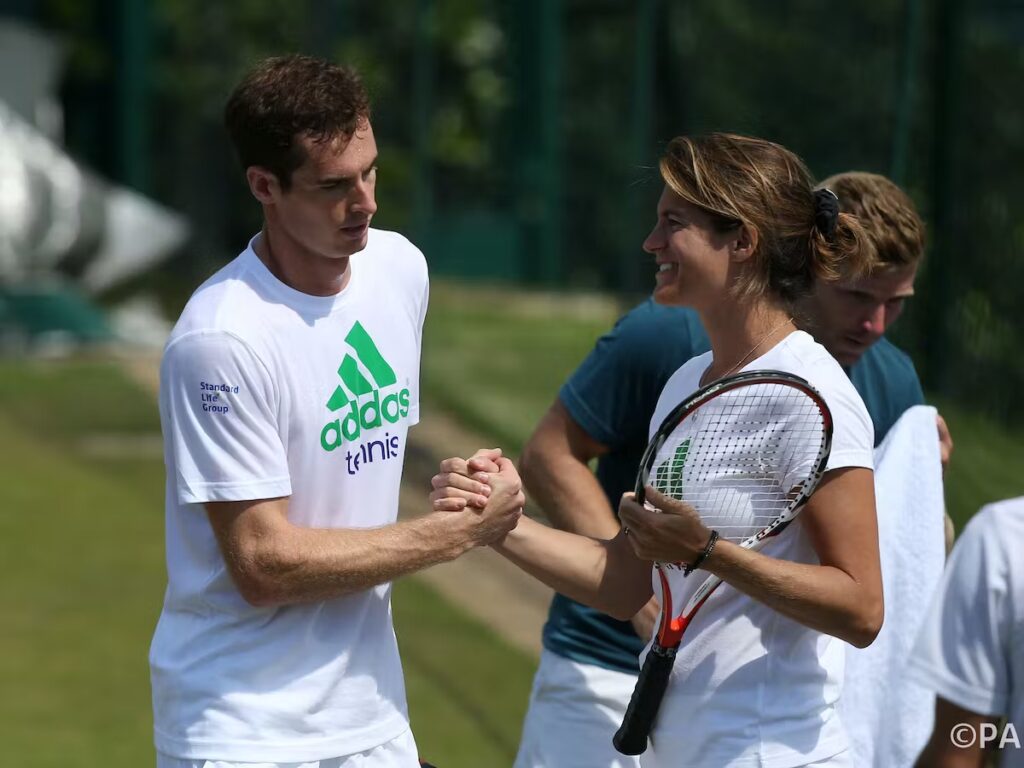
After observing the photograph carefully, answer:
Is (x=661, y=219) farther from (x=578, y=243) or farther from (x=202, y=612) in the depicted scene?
(x=578, y=243)

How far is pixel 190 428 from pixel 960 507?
4.52 metres

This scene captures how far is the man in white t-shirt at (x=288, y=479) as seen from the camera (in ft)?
9.36

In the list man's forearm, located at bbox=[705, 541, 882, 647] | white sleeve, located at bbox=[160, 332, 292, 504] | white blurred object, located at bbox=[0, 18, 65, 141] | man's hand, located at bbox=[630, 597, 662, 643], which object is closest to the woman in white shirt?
man's forearm, located at bbox=[705, 541, 882, 647]

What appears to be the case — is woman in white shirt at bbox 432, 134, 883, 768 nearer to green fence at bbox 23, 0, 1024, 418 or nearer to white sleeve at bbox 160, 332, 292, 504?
green fence at bbox 23, 0, 1024, 418

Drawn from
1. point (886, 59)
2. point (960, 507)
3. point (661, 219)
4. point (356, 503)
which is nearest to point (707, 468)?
point (661, 219)

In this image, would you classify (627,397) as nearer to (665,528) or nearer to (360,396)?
(360,396)

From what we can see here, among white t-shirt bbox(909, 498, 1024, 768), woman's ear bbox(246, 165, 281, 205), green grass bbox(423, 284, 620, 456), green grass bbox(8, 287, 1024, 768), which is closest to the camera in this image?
white t-shirt bbox(909, 498, 1024, 768)

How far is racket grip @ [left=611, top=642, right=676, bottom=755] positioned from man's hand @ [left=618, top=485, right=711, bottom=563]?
22 cm

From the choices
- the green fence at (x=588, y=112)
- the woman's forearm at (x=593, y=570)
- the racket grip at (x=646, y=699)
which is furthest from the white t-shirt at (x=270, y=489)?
the green fence at (x=588, y=112)

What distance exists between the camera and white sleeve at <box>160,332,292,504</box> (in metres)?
2.83

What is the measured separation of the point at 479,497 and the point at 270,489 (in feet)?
1.38

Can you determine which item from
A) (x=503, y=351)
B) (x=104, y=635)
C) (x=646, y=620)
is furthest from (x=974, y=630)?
(x=503, y=351)

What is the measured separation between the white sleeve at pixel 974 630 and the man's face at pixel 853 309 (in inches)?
37.5

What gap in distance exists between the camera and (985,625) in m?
2.45
